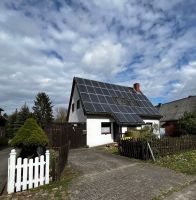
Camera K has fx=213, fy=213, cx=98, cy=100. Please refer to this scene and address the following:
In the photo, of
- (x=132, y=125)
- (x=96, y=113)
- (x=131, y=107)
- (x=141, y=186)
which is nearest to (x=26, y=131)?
(x=141, y=186)

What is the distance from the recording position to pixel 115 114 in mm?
20719

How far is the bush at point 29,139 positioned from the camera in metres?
9.31

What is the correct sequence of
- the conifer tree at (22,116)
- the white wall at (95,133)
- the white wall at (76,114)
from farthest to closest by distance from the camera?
the conifer tree at (22,116) < the white wall at (76,114) < the white wall at (95,133)

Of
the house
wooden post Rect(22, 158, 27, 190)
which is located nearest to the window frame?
the house

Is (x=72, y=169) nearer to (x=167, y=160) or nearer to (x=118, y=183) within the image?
(x=118, y=183)

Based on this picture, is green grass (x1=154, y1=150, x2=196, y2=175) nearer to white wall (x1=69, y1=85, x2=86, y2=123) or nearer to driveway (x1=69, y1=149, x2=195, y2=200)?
driveway (x1=69, y1=149, x2=195, y2=200)

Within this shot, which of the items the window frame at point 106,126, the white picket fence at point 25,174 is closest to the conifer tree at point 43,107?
the window frame at point 106,126

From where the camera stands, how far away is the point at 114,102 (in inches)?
904

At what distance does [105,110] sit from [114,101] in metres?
2.93

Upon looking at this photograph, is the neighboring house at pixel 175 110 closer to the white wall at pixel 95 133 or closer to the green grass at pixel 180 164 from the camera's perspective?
the white wall at pixel 95 133

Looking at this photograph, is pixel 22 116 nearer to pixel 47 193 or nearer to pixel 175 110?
pixel 175 110

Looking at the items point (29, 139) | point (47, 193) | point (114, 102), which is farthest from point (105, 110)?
point (47, 193)

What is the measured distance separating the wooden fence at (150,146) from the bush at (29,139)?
546cm

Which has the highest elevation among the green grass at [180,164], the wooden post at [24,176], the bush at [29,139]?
the bush at [29,139]
